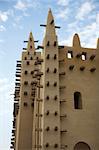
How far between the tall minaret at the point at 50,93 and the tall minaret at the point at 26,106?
6.42 meters

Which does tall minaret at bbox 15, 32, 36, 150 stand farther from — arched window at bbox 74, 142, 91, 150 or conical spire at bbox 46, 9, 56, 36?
conical spire at bbox 46, 9, 56, 36

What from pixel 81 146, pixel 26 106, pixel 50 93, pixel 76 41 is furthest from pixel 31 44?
pixel 81 146

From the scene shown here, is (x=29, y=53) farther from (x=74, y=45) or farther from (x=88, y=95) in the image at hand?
(x=88, y=95)

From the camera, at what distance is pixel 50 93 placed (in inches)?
766

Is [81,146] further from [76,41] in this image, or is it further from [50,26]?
[50,26]

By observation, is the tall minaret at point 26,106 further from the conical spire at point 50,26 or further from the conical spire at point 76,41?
the conical spire at point 50,26

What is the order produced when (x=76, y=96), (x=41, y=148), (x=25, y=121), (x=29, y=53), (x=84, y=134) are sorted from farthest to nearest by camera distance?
(x=29, y=53) < (x=25, y=121) < (x=76, y=96) < (x=84, y=134) < (x=41, y=148)

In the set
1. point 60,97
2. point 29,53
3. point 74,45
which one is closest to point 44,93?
point 60,97

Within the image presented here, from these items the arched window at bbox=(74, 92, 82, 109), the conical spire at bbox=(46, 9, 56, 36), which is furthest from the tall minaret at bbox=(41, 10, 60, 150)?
the arched window at bbox=(74, 92, 82, 109)

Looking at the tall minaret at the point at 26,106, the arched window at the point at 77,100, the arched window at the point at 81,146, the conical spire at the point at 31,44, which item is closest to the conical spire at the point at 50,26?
the arched window at the point at 77,100

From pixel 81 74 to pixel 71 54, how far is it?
1.54 metres

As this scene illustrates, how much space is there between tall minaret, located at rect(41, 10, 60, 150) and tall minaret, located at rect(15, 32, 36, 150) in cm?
642

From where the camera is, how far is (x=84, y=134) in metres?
19.5

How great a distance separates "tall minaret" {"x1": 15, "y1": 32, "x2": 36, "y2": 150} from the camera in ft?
81.6
